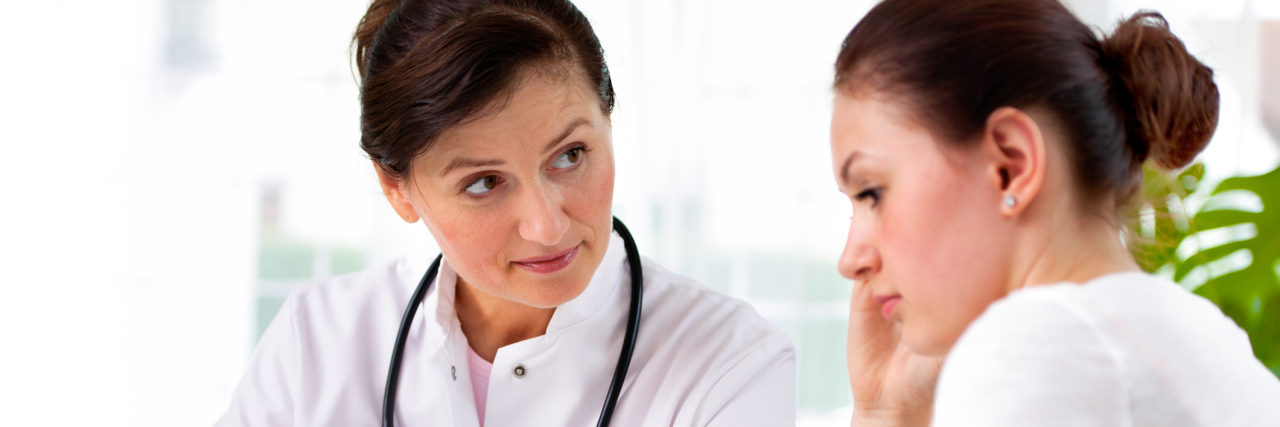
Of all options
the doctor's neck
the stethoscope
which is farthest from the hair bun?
the doctor's neck

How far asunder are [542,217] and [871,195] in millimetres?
473

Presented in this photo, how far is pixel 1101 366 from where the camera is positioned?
0.63 m

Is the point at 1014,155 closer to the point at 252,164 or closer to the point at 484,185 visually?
the point at 484,185

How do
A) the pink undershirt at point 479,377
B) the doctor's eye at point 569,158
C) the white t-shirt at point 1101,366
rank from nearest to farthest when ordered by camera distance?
the white t-shirt at point 1101,366 < the doctor's eye at point 569,158 < the pink undershirt at point 479,377

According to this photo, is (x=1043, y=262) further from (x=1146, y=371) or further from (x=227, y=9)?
(x=227, y=9)

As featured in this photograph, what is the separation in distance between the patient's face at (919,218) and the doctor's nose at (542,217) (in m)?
0.43

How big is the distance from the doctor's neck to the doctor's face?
0.52 ft

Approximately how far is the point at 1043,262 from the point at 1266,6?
8.35ft

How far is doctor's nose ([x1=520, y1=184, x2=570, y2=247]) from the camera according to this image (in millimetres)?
1118

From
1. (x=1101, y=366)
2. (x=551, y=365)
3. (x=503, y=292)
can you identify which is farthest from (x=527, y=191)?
(x=1101, y=366)

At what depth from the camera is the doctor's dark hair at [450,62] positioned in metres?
1.06

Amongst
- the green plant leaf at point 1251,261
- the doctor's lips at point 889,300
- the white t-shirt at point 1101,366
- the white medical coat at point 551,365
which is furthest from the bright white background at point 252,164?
the white t-shirt at point 1101,366

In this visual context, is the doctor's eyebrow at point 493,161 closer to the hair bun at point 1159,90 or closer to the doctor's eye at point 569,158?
the doctor's eye at point 569,158

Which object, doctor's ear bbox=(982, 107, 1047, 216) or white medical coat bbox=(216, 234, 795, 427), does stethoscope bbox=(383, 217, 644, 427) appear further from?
doctor's ear bbox=(982, 107, 1047, 216)
